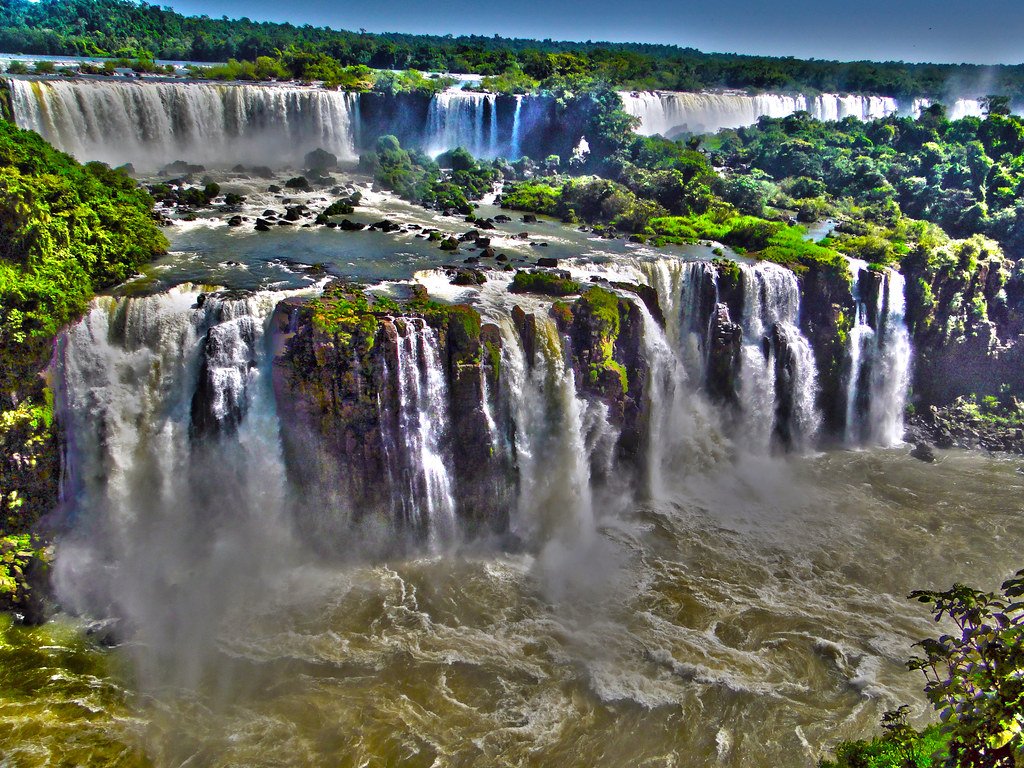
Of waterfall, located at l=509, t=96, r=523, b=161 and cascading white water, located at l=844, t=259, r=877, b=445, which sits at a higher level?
waterfall, located at l=509, t=96, r=523, b=161

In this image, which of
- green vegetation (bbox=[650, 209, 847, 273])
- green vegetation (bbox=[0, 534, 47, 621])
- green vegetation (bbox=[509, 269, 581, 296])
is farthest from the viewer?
green vegetation (bbox=[650, 209, 847, 273])

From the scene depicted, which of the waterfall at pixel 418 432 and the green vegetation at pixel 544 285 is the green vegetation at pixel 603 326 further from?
the waterfall at pixel 418 432

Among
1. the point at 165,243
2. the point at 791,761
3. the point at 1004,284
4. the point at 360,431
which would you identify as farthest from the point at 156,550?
the point at 1004,284

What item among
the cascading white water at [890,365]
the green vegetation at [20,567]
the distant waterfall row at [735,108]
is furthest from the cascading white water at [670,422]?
the distant waterfall row at [735,108]

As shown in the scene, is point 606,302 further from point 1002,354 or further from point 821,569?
point 1002,354

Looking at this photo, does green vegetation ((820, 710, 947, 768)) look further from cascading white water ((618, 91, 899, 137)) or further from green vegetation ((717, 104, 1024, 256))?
cascading white water ((618, 91, 899, 137))

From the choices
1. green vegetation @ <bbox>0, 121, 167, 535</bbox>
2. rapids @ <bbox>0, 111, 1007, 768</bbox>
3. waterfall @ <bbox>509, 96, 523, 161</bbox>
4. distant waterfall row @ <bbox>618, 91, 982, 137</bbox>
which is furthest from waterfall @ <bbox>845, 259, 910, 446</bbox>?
distant waterfall row @ <bbox>618, 91, 982, 137</bbox>
